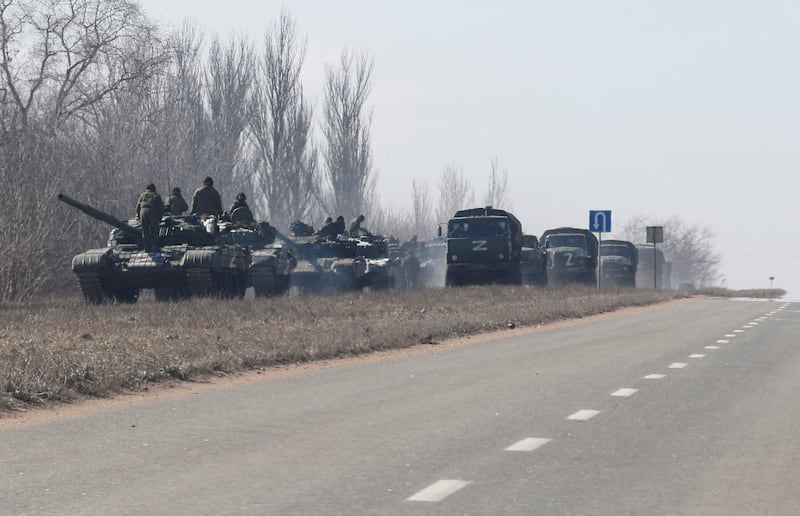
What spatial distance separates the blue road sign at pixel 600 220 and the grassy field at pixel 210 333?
347 inches

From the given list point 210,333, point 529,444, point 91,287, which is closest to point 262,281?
point 91,287

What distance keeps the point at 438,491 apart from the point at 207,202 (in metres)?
29.5

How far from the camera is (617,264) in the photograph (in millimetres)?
61594

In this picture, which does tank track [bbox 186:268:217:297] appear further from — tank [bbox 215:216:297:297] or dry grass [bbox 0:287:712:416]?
tank [bbox 215:216:297:297]

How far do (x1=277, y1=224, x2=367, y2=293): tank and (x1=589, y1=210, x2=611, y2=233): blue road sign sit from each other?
7285 millimetres

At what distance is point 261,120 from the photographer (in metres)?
77.6

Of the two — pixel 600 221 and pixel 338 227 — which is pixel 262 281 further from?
pixel 600 221

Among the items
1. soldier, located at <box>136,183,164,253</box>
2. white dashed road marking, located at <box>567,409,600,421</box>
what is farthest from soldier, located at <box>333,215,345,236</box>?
white dashed road marking, located at <box>567,409,600,421</box>

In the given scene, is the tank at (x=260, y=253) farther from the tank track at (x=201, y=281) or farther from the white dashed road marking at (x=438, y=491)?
the white dashed road marking at (x=438, y=491)

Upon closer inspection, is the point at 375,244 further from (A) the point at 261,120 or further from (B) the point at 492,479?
(B) the point at 492,479

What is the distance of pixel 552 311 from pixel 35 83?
30.2 meters

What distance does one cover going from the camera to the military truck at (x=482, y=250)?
4700 cm

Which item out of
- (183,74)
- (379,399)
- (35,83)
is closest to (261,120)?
(183,74)

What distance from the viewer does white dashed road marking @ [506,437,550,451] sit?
362 inches
